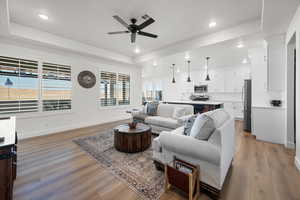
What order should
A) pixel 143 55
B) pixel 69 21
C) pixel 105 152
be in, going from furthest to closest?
pixel 143 55 < pixel 69 21 < pixel 105 152

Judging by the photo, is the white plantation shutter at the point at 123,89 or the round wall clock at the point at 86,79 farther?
the white plantation shutter at the point at 123,89

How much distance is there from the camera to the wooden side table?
1454mm

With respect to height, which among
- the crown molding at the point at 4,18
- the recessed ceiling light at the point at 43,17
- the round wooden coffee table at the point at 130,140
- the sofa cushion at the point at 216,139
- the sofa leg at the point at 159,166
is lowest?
the sofa leg at the point at 159,166

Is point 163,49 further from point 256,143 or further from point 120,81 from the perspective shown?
point 256,143

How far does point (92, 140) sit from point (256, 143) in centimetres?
422

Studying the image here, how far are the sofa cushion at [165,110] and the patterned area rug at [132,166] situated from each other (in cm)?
167

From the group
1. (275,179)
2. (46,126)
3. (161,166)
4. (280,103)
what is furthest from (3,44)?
(280,103)

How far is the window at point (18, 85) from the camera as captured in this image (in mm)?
3371

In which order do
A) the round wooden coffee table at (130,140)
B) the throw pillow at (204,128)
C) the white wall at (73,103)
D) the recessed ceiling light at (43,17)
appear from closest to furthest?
1. the throw pillow at (204,128)
2. the round wooden coffee table at (130,140)
3. the recessed ceiling light at (43,17)
4. the white wall at (73,103)

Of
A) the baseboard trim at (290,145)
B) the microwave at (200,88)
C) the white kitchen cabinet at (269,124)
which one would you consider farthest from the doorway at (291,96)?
the microwave at (200,88)

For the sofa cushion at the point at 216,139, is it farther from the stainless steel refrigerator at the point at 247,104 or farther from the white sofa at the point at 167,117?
the stainless steel refrigerator at the point at 247,104

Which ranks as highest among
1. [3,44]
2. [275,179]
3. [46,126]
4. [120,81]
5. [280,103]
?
[3,44]

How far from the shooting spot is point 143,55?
18.2 feet

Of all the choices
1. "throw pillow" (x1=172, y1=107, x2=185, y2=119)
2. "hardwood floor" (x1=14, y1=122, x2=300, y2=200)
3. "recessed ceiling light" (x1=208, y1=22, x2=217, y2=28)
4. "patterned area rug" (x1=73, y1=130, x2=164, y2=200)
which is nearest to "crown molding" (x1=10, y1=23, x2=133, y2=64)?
"hardwood floor" (x1=14, y1=122, x2=300, y2=200)
